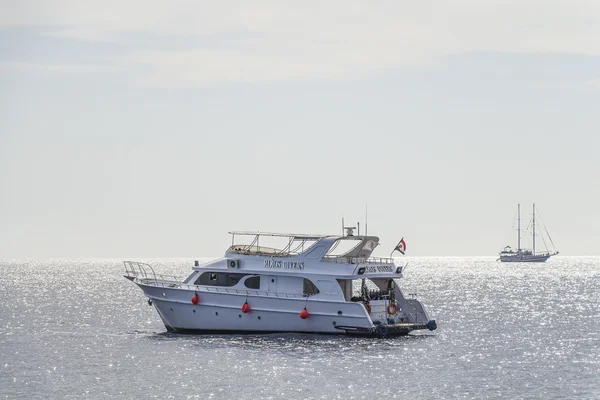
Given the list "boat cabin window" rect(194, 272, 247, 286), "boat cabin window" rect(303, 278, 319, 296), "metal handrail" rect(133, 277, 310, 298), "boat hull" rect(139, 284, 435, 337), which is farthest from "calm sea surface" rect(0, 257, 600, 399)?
"boat cabin window" rect(194, 272, 247, 286)

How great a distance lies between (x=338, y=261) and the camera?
2116 inches

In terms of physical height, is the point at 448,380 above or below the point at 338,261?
below

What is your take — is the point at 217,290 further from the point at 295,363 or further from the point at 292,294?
the point at 295,363

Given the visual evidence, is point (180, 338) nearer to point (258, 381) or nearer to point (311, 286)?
point (311, 286)

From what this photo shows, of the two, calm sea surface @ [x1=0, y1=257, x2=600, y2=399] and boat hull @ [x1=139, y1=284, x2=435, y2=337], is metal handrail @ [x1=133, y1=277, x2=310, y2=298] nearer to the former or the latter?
boat hull @ [x1=139, y1=284, x2=435, y2=337]

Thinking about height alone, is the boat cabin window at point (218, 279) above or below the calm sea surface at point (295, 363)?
above

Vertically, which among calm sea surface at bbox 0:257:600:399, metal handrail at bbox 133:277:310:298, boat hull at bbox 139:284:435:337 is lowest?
calm sea surface at bbox 0:257:600:399

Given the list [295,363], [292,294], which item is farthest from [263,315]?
[295,363]

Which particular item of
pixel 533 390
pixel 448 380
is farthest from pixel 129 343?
pixel 533 390

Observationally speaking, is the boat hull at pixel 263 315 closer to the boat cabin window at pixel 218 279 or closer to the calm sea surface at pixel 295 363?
the calm sea surface at pixel 295 363

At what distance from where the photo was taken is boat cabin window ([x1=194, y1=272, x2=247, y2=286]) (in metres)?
54.7

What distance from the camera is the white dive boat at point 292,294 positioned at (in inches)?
2060

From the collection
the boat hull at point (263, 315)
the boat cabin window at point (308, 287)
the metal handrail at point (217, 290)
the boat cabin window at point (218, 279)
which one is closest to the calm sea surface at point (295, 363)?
the boat hull at point (263, 315)

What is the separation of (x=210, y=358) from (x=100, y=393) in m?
8.12
